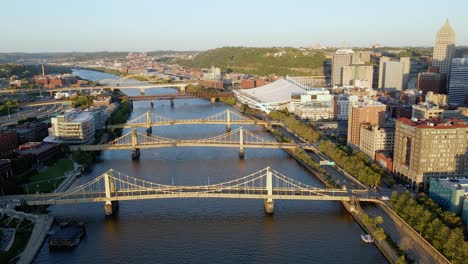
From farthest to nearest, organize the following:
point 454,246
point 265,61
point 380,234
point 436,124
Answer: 1. point 265,61
2. point 436,124
3. point 380,234
4. point 454,246

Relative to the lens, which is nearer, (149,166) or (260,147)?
(149,166)

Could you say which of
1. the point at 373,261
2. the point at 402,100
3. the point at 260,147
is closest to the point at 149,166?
the point at 260,147

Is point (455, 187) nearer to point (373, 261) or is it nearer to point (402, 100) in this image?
point (373, 261)

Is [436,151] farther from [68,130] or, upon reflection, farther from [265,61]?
[265,61]

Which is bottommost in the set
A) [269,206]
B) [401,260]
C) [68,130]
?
[269,206]

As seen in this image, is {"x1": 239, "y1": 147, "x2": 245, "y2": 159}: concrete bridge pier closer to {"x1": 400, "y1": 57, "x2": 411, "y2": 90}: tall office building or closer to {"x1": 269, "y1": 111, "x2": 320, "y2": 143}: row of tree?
{"x1": 269, "y1": 111, "x2": 320, "y2": 143}: row of tree

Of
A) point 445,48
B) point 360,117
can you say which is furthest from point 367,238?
point 445,48

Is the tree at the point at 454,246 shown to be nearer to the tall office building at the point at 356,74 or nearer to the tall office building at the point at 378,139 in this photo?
the tall office building at the point at 378,139

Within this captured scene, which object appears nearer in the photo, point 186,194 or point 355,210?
point 355,210
